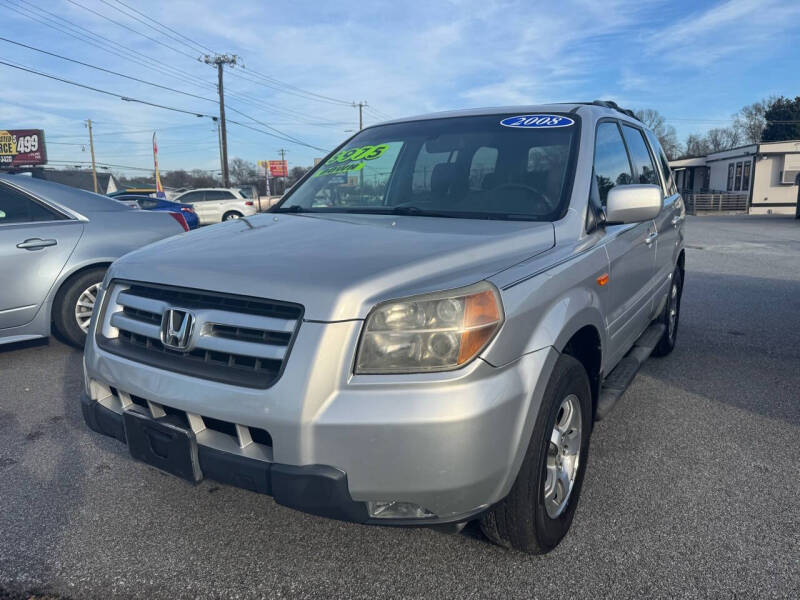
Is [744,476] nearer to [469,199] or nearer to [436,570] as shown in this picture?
[436,570]

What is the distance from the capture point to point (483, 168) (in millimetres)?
3113

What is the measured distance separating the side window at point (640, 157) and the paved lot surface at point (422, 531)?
4.95 feet

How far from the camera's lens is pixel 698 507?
270cm

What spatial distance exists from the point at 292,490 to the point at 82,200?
4.42 meters

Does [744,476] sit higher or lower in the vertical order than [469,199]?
lower

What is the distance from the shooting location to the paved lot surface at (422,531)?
221 centimetres

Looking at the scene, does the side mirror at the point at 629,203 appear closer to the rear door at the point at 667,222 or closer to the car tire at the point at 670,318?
the rear door at the point at 667,222

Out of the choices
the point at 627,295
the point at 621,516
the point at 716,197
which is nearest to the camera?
the point at 621,516

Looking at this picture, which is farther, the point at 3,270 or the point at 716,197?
the point at 716,197

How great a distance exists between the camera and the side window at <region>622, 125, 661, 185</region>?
3.91 meters

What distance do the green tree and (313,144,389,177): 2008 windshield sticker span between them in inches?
2313

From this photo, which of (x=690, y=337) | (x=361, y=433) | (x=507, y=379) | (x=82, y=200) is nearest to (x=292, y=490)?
(x=361, y=433)

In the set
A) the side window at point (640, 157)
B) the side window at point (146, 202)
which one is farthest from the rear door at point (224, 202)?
the side window at point (640, 157)

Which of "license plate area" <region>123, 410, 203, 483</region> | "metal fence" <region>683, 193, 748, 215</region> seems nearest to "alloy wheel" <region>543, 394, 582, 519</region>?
"license plate area" <region>123, 410, 203, 483</region>
